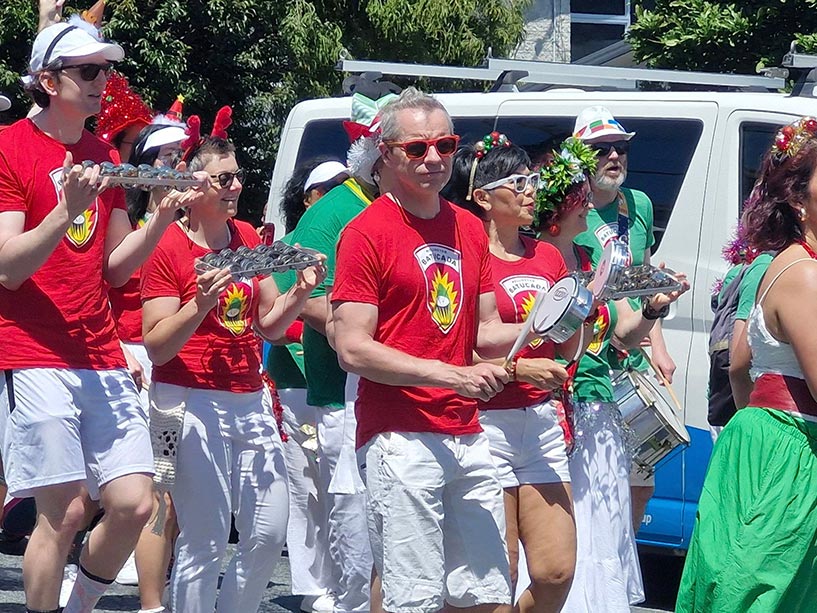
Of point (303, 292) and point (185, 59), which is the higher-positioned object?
point (303, 292)

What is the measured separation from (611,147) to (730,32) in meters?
12.1

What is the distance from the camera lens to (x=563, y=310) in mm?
4305

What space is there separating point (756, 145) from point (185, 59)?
10526mm

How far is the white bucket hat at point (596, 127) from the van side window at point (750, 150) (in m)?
0.79

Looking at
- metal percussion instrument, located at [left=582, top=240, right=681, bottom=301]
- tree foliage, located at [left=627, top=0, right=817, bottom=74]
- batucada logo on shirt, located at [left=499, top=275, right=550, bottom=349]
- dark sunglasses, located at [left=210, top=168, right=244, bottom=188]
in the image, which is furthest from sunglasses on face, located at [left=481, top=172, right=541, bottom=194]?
tree foliage, located at [left=627, top=0, right=817, bottom=74]

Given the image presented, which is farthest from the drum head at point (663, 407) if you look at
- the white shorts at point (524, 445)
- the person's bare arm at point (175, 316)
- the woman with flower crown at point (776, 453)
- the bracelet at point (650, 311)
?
the person's bare arm at point (175, 316)

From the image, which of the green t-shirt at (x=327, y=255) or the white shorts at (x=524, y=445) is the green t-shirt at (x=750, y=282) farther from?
the green t-shirt at (x=327, y=255)

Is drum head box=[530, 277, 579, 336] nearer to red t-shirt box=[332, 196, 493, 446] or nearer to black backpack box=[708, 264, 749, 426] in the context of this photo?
red t-shirt box=[332, 196, 493, 446]

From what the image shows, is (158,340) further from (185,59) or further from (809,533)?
(185,59)

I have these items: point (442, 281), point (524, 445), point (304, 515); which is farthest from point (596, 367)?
point (304, 515)

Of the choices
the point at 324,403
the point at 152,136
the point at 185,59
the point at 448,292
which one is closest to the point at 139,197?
the point at 152,136

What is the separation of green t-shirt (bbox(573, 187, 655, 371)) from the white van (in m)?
0.63

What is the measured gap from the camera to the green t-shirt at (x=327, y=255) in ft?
18.5

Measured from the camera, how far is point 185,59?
1648cm
